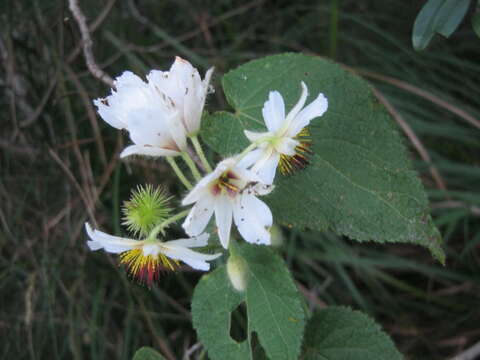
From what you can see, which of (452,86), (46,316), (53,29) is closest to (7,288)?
(46,316)

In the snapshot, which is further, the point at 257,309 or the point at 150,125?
the point at 257,309

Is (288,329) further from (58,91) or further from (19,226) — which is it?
(58,91)

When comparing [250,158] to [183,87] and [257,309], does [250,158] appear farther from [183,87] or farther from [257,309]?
[257,309]

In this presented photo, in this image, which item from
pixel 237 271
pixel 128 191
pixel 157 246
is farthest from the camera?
pixel 128 191

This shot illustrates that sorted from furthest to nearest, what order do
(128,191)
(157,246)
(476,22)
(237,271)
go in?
1. (128,191)
2. (476,22)
3. (237,271)
4. (157,246)

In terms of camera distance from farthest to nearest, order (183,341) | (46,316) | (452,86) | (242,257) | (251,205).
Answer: (452,86) → (183,341) → (46,316) → (242,257) → (251,205)

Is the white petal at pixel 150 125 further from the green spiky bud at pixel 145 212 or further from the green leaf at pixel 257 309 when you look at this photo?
the green leaf at pixel 257 309

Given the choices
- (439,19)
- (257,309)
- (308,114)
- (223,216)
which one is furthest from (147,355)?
(439,19)

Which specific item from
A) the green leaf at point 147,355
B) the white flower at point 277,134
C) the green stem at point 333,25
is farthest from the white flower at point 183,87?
the green stem at point 333,25

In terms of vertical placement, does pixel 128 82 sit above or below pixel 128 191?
above
